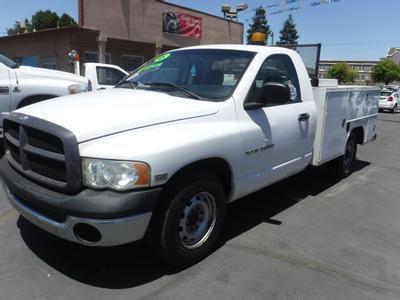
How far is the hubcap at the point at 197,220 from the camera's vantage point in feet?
11.2

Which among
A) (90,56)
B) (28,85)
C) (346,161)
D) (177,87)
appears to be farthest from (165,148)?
(90,56)

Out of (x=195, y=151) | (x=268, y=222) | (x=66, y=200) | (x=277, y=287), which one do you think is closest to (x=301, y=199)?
(x=268, y=222)

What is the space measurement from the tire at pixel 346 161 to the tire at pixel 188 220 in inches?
132

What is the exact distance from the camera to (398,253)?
407 cm

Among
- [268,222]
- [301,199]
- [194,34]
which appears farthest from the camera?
[194,34]

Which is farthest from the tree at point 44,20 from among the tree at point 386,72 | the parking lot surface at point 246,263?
the parking lot surface at point 246,263

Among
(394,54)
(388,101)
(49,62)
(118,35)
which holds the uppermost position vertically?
(394,54)

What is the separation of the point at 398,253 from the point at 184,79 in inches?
109

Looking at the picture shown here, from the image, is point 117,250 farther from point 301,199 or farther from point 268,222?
point 301,199

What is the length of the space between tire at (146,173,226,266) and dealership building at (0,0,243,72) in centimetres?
1826

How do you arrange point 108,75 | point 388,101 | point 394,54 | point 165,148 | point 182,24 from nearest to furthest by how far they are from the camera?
point 165,148 → point 108,75 → point 182,24 → point 388,101 → point 394,54

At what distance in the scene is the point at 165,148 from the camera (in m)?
3.01

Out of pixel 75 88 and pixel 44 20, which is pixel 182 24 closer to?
pixel 75 88

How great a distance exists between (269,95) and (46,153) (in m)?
2.10
